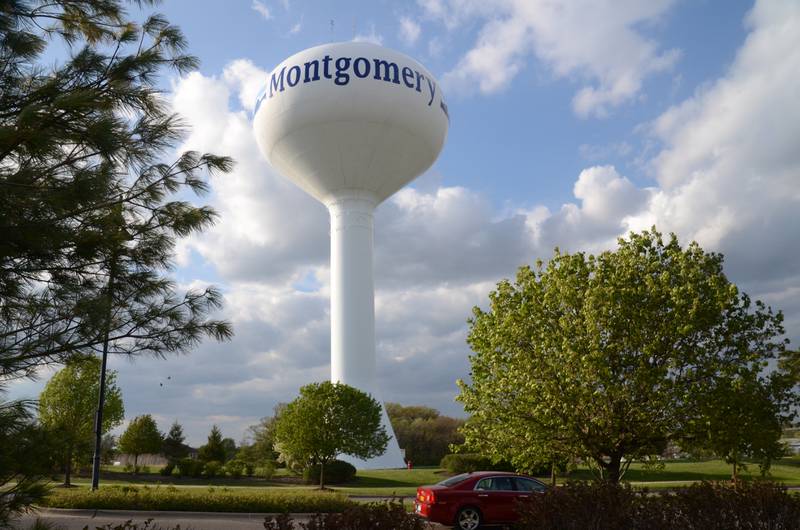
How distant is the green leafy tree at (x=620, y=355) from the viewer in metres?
14.9

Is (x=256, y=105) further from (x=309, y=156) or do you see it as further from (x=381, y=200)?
(x=381, y=200)

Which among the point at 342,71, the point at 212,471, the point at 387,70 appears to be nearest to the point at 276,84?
the point at 342,71

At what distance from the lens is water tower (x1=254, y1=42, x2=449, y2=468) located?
32.9 m

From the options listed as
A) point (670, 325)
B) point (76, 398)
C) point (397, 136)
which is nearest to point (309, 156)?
point (397, 136)

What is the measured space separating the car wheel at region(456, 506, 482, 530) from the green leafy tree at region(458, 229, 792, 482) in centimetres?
330

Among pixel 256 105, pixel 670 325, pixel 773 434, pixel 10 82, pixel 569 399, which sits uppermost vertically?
pixel 256 105

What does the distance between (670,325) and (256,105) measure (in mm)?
27758

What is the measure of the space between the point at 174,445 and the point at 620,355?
38.9 m

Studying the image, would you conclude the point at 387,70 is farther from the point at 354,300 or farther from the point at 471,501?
the point at 471,501

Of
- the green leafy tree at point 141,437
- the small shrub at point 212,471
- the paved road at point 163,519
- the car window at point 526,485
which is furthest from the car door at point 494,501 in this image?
the green leafy tree at point 141,437

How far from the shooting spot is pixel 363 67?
3325 centimetres

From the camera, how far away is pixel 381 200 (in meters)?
→ 37.5

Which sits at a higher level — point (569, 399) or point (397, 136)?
point (397, 136)

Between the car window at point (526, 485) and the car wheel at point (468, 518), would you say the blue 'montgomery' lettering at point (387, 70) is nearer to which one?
→ the car window at point (526, 485)
